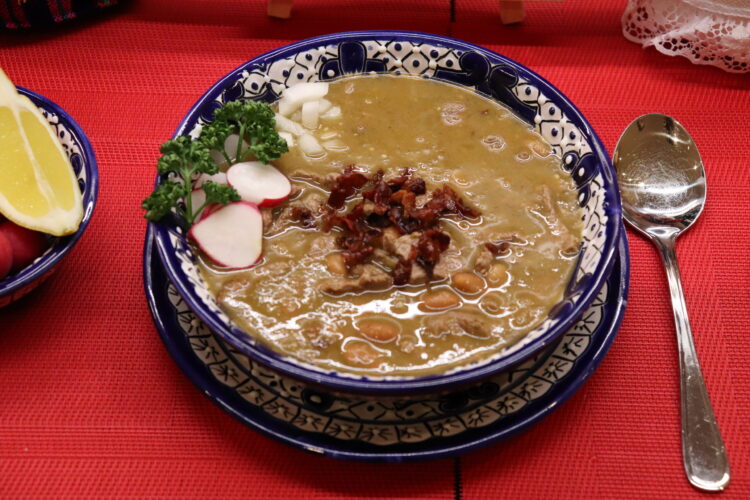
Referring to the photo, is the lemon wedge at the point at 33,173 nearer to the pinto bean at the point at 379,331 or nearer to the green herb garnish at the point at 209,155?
the green herb garnish at the point at 209,155

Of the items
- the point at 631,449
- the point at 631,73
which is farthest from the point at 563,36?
the point at 631,449

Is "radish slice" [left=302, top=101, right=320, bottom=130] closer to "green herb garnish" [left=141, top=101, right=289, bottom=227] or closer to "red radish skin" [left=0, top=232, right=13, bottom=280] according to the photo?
"green herb garnish" [left=141, top=101, right=289, bottom=227]

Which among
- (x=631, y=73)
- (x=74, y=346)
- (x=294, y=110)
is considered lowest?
(x=74, y=346)

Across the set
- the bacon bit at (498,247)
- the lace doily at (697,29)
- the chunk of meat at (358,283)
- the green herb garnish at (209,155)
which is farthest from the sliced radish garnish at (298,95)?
the lace doily at (697,29)

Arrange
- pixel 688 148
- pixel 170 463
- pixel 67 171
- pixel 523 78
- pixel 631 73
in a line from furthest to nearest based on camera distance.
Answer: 1. pixel 631 73
2. pixel 688 148
3. pixel 523 78
4. pixel 67 171
5. pixel 170 463

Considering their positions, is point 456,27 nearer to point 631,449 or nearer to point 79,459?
point 631,449

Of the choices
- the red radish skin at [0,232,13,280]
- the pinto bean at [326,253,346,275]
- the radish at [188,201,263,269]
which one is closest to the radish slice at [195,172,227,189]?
the radish at [188,201,263,269]
